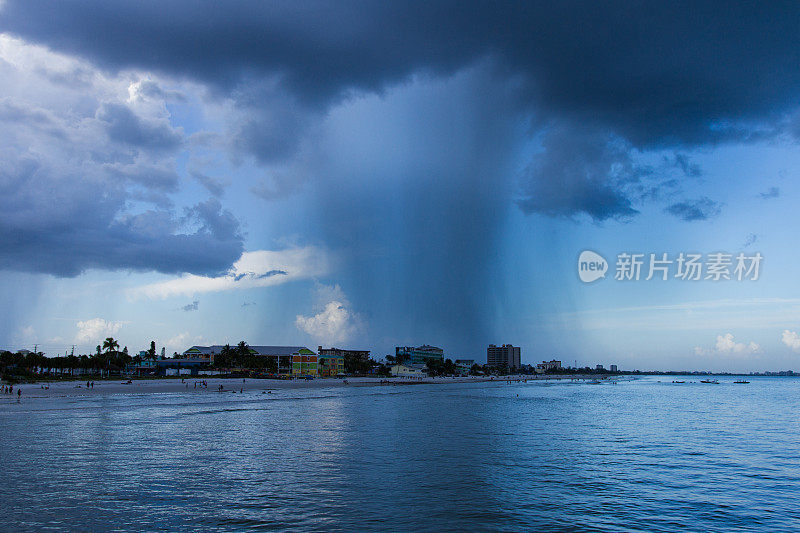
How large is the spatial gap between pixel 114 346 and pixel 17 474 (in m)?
168

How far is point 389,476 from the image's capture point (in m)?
30.0

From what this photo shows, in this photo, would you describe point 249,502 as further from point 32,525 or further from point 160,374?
point 160,374

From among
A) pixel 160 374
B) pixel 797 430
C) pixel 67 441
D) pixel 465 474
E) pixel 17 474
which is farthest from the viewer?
pixel 160 374

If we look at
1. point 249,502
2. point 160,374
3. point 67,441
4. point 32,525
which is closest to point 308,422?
point 67,441

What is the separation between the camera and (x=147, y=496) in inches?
982

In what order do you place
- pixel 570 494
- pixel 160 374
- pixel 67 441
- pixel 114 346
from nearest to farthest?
pixel 570 494 → pixel 67 441 → pixel 114 346 → pixel 160 374

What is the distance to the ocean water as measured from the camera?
72.6 ft

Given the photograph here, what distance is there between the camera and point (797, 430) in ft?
189

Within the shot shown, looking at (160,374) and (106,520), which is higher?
(106,520)

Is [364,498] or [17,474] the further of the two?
[17,474]

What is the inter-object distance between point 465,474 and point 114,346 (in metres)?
179

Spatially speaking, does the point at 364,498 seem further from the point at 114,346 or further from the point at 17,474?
the point at 114,346

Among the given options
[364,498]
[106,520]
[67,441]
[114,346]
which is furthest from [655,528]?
[114,346]

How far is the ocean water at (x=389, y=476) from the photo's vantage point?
871 inches
